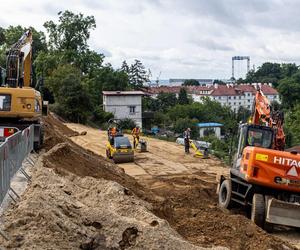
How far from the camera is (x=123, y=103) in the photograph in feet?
242

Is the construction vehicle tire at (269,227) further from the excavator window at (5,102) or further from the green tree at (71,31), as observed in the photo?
the green tree at (71,31)

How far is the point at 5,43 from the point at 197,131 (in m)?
33.5

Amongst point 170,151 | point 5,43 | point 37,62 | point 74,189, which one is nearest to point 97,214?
point 74,189

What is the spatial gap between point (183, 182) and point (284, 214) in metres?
8.99

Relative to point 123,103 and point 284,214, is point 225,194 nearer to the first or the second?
point 284,214

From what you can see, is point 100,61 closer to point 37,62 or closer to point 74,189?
point 37,62

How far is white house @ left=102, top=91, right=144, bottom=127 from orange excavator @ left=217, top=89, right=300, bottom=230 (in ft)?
194

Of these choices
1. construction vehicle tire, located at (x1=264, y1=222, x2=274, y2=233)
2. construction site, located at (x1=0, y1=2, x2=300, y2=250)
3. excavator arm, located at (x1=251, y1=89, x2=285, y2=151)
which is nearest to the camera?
construction site, located at (x1=0, y1=2, x2=300, y2=250)

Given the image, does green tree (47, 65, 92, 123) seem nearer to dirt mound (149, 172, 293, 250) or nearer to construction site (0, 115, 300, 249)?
construction site (0, 115, 300, 249)

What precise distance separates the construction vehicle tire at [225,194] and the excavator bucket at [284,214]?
2.13 metres

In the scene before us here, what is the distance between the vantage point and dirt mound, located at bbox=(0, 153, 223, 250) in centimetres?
646

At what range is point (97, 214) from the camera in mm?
7992

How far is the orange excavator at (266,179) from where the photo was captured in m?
11.8

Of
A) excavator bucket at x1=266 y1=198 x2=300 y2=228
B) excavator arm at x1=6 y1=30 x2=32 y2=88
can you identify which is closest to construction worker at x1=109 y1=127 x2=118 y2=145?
excavator arm at x1=6 y1=30 x2=32 y2=88
